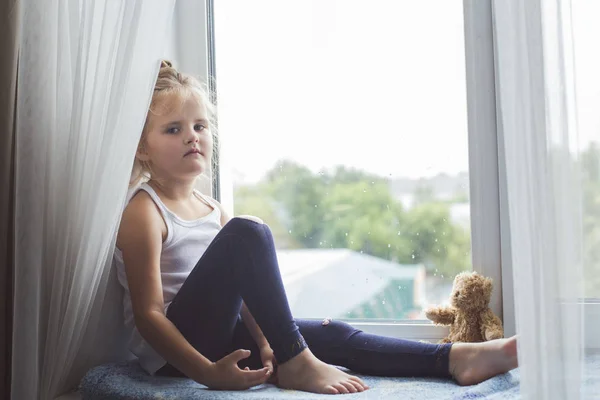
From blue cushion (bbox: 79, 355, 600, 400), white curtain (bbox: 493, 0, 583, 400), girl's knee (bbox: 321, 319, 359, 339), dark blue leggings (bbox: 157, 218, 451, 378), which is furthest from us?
girl's knee (bbox: 321, 319, 359, 339)

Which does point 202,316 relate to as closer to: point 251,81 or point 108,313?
point 108,313

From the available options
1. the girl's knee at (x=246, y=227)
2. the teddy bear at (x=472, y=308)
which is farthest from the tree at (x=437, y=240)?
the girl's knee at (x=246, y=227)

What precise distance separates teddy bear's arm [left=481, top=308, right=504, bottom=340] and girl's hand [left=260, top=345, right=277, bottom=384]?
0.43 m

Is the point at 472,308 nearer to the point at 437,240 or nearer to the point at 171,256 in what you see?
the point at 437,240

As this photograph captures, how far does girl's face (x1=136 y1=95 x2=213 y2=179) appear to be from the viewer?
1457 mm

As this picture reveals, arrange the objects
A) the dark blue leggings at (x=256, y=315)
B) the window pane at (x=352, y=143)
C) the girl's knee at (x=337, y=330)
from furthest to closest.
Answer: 1. the window pane at (x=352, y=143)
2. the girl's knee at (x=337, y=330)
3. the dark blue leggings at (x=256, y=315)

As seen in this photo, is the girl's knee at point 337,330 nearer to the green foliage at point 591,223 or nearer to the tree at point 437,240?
the tree at point 437,240

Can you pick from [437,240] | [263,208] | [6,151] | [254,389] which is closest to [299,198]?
[263,208]

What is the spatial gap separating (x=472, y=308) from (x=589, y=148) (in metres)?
0.56

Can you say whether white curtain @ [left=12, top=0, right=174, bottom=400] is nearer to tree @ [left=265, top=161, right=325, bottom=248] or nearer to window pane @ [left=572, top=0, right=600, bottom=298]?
tree @ [left=265, top=161, right=325, bottom=248]

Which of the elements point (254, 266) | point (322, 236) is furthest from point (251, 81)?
point (254, 266)

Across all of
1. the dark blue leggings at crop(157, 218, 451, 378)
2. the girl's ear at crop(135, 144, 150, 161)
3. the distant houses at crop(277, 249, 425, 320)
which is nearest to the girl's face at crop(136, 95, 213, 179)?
the girl's ear at crop(135, 144, 150, 161)

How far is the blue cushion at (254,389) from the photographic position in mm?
1179

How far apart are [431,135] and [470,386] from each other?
0.60m
